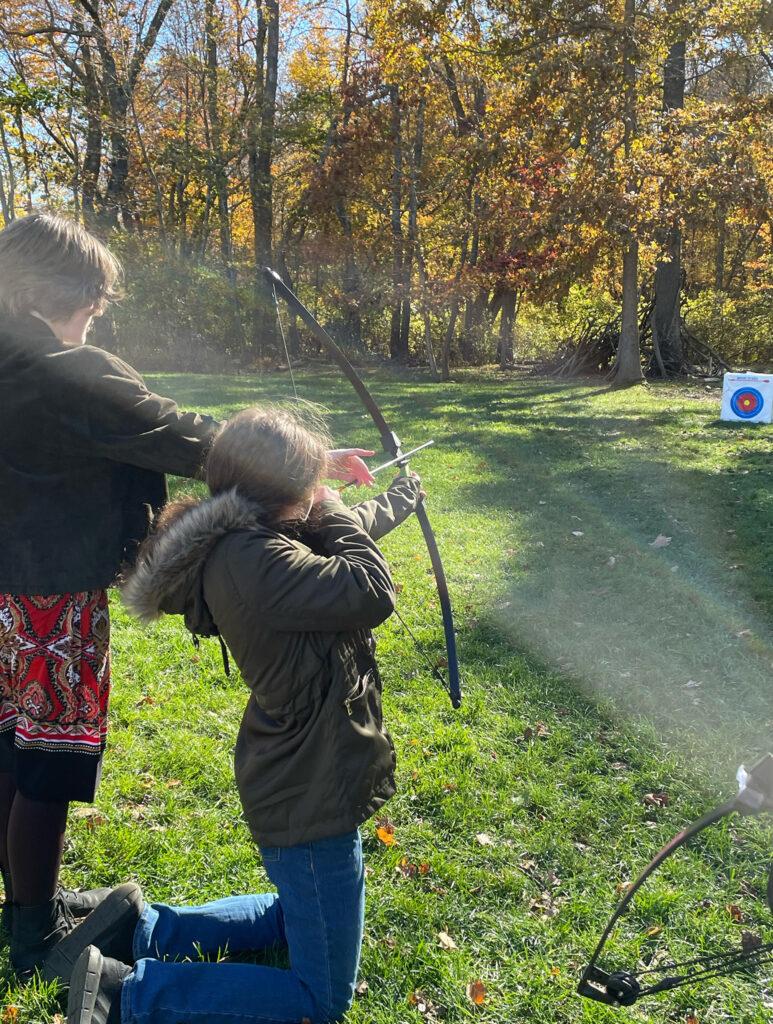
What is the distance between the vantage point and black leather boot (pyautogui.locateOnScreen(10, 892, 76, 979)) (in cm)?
220

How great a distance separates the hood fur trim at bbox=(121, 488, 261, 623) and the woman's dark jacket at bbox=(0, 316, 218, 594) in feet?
0.85

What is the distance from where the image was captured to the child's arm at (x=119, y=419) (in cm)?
196

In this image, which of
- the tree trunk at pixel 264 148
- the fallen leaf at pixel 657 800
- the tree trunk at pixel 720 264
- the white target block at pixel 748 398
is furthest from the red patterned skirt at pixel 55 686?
the tree trunk at pixel 720 264

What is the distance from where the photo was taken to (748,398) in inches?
424

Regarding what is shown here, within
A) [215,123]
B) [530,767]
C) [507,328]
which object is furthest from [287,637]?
[215,123]

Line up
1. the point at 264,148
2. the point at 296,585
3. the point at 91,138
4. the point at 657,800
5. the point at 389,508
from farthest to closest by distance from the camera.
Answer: the point at 264,148 → the point at 91,138 → the point at 657,800 → the point at 389,508 → the point at 296,585

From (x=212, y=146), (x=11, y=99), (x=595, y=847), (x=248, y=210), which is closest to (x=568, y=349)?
(x=212, y=146)

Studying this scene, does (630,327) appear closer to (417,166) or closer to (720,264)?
(417,166)

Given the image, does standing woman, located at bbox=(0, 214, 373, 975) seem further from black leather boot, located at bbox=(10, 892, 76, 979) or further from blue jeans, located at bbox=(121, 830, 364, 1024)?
blue jeans, located at bbox=(121, 830, 364, 1024)

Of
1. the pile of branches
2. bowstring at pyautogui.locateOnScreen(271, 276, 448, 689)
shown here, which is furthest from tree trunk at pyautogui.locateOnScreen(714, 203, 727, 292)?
bowstring at pyautogui.locateOnScreen(271, 276, 448, 689)

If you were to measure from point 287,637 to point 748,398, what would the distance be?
33.7 feet

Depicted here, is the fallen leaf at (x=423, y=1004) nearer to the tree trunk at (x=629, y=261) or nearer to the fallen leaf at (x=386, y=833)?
the fallen leaf at (x=386, y=833)

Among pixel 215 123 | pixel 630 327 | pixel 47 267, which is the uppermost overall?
pixel 215 123

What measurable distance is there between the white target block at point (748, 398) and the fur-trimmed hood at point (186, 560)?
1004 centimetres
